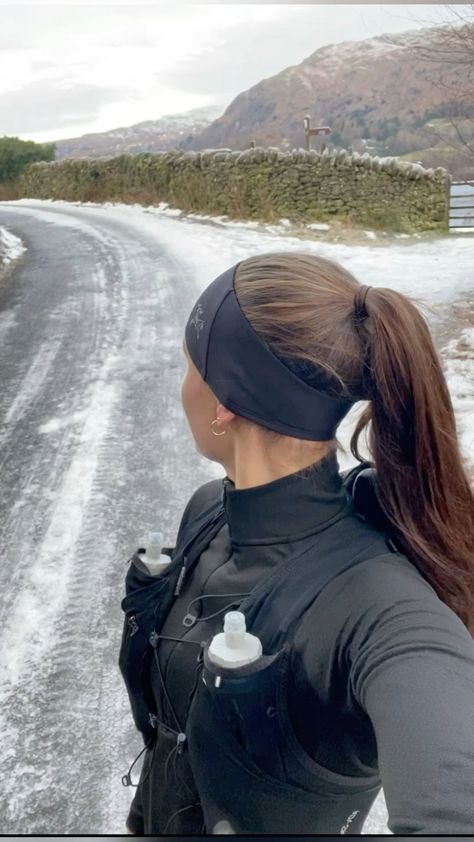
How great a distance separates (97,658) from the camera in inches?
69.1

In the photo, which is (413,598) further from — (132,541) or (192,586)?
(132,541)

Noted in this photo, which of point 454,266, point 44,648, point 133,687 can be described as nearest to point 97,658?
point 44,648

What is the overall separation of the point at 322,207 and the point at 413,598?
307 centimetres

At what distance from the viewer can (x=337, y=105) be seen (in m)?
1.39

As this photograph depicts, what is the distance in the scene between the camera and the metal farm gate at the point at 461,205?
8.77 ft

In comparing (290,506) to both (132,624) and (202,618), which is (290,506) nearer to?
(202,618)

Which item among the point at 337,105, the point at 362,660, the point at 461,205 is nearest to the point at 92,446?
the point at 337,105

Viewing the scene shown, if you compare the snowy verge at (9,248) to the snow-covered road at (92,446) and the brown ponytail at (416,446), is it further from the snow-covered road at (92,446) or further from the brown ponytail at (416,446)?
the brown ponytail at (416,446)

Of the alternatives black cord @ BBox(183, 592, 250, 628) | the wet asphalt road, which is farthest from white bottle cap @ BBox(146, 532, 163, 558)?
the wet asphalt road

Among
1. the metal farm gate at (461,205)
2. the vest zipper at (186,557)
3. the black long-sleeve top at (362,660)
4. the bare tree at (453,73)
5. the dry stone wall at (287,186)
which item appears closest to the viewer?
the black long-sleeve top at (362,660)

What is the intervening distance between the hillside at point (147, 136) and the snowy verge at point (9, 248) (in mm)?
3364

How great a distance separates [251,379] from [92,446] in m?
2.12

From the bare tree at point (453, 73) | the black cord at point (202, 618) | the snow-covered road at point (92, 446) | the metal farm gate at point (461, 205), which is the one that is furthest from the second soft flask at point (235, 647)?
the metal farm gate at point (461, 205)

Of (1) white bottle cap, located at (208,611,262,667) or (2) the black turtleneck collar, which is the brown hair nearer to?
(2) the black turtleneck collar
